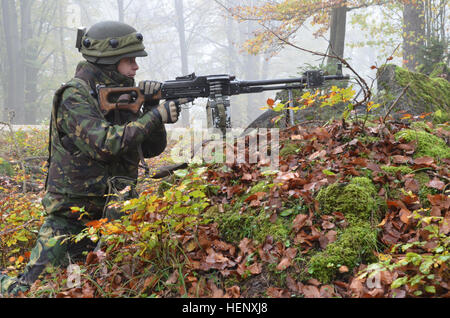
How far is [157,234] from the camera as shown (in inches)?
115

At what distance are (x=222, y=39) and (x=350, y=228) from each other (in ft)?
124

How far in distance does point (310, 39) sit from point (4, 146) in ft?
127

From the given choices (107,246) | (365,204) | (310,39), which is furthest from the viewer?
(310,39)

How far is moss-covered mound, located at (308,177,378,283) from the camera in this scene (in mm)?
2602

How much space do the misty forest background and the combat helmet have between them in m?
2.75

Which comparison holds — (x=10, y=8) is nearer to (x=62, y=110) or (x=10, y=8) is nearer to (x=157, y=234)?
(x=62, y=110)

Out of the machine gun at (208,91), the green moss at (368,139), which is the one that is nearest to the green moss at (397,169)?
the green moss at (368,139)

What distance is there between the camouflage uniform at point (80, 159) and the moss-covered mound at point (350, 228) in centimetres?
192

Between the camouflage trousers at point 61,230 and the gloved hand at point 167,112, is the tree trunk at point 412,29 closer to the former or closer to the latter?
the gloved hand at point 167,112

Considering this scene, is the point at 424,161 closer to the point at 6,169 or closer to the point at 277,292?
the point at 277,292

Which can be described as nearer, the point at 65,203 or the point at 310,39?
the point at 65,203

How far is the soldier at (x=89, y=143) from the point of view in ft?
11.5

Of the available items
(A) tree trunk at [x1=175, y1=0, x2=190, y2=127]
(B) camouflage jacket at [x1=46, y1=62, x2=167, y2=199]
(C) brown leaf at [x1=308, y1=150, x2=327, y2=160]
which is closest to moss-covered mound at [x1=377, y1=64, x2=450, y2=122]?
(C) brown leaf at [x1=308, y1=150, x2=327, y2=160]

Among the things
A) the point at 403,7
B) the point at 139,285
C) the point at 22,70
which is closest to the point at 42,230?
the point at 139,285
